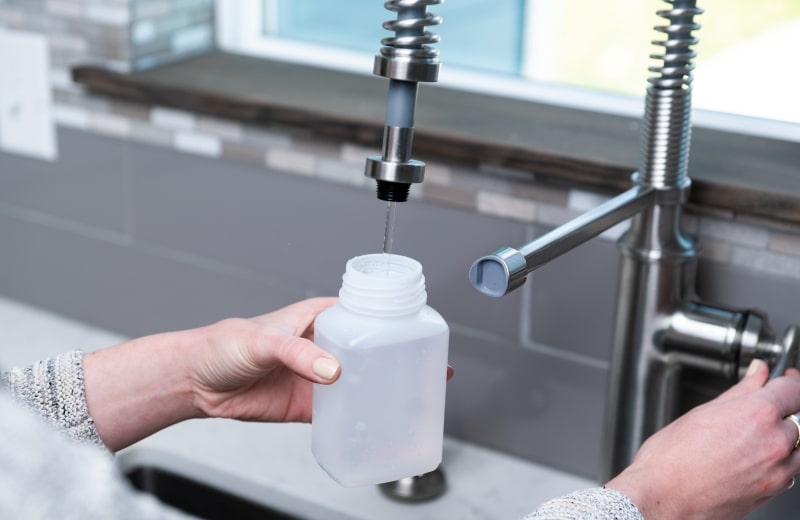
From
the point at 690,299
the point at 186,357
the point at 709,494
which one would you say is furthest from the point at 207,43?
the point at 709,494

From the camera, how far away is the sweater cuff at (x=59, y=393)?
85 centimetres

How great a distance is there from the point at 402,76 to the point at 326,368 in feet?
0.66

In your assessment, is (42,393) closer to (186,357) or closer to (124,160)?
(186,357)

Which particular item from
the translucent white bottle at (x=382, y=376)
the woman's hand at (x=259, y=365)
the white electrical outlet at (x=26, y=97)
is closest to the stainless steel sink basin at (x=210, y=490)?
the woman's hand at (x=259, y=365)

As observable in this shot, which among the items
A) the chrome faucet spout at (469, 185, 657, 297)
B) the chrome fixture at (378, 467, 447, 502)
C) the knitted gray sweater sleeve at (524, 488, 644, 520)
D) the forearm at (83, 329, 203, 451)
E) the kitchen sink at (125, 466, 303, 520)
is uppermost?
the chrome faucet spout at (469, 185, 657, 297)

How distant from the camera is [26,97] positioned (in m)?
1.44

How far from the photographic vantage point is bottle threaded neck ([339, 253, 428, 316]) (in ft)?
2.33

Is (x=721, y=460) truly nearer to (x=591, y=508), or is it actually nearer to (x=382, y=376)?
(x=591, y=508)

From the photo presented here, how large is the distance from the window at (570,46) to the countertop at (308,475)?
1.38ft

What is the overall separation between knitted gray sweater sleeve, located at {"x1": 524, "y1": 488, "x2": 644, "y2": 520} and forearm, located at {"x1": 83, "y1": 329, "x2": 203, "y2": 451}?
1.13 feet

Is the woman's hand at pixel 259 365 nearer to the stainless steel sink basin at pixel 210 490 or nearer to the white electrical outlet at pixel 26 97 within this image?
the stainless steel sink basin at pixel 210 490

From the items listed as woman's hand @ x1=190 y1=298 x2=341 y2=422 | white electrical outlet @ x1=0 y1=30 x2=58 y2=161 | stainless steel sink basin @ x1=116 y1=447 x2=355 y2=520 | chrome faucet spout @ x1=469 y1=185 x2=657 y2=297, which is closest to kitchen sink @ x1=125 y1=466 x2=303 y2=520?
stainless steel sink basin @ x1=116 y1=447 x2=355 y2=520

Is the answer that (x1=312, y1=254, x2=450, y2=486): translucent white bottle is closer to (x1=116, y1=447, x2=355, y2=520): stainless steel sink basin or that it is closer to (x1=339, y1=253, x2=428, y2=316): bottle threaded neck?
(x1=339, y1=253, x2=428, y2=316): bottle threaded neck

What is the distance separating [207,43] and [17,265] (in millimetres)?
419
